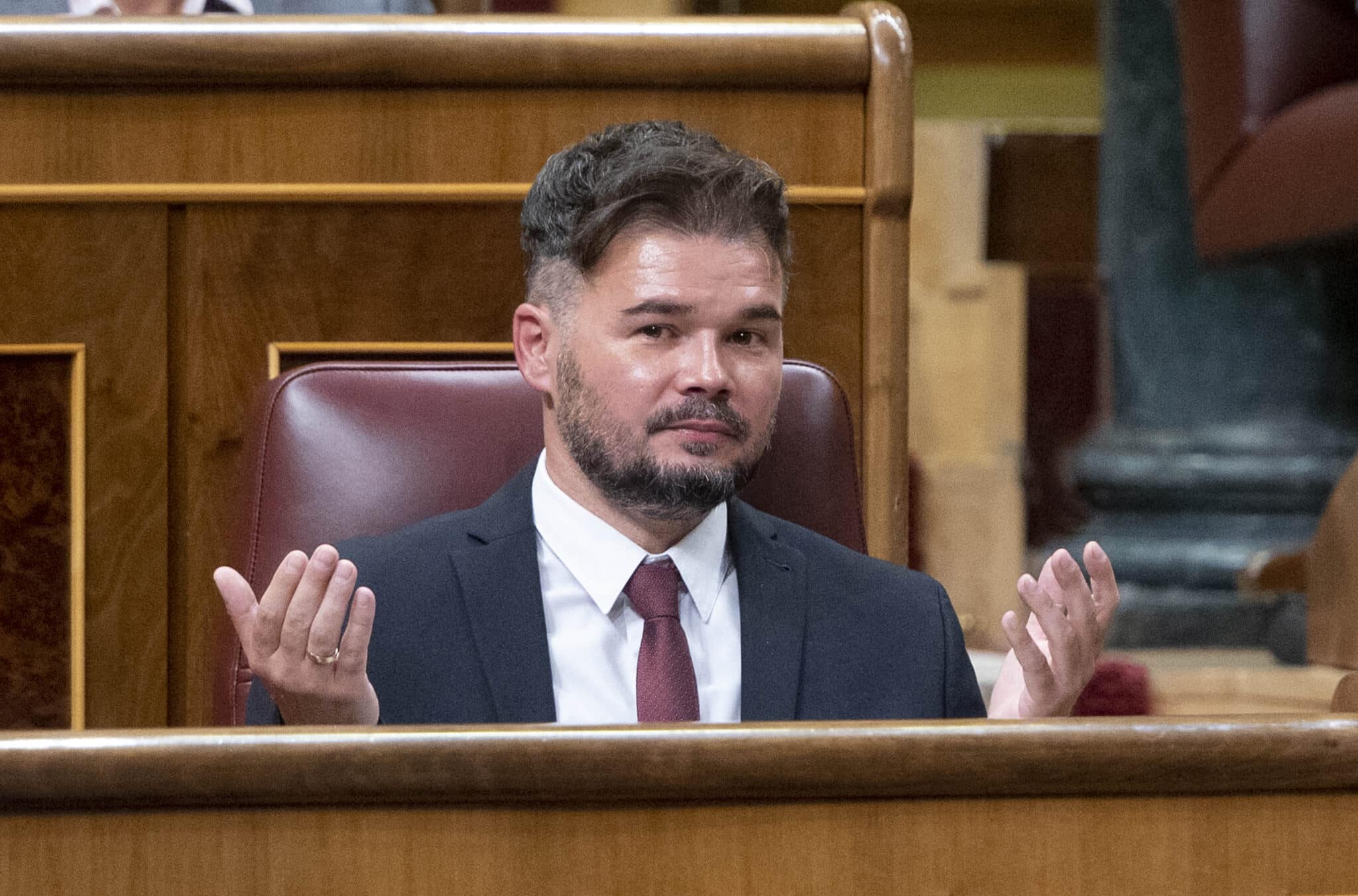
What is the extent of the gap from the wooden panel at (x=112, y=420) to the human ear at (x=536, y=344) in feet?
0.75

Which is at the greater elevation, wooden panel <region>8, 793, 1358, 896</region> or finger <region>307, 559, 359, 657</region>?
finger <region>307, 559, 359, 657</region>

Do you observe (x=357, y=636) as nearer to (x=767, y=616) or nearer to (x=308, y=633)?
(x=308, y=633)

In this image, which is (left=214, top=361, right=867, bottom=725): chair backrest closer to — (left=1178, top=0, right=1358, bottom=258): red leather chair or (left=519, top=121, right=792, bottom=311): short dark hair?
(left=519, top=121, right=792, bottom=311): short dark hair

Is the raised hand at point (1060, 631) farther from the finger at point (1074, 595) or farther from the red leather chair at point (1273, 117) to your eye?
the red leather chair at point (1273, 117)

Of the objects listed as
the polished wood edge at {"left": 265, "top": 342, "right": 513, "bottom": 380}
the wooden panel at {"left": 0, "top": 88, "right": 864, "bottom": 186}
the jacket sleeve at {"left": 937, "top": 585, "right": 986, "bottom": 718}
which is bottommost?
the jacket sleeve at {"left": 937, "top": 585, "right": 986, "bottom": 718}

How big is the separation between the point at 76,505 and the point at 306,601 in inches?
14.0

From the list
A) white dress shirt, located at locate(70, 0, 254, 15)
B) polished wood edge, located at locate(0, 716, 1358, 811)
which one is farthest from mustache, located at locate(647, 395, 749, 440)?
white dress shirt, located at locate(70, 0, 254, 15)

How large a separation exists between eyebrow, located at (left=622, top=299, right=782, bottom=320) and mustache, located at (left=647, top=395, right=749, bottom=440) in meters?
0.04

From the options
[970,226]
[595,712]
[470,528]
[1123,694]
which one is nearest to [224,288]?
[470,528]

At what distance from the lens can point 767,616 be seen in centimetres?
77

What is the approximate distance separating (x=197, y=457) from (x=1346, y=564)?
0.79 meters

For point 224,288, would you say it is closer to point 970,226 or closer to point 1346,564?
point 1346,564

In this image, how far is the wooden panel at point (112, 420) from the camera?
897mm

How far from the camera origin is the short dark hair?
76cm
